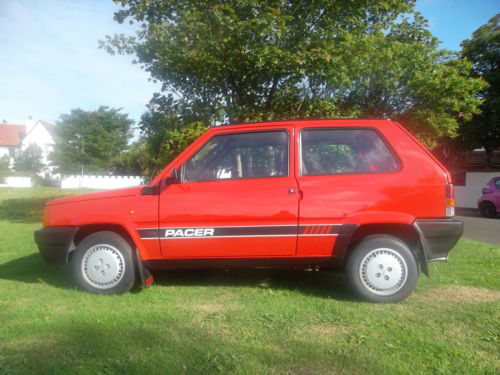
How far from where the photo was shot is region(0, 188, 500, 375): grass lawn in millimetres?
2654

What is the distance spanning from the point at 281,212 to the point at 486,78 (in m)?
24.3

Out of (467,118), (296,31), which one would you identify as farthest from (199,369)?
(467,118)

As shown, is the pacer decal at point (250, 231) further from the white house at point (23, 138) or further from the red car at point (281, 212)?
the white house at point (23, 138)

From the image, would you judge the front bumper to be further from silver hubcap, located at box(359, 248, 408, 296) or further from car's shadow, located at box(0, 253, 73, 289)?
silver hubcap, located at box(359, 248, 408, 296)

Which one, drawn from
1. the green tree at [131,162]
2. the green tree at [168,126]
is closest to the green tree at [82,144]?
the green tree at [131,162]

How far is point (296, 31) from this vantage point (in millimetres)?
8281

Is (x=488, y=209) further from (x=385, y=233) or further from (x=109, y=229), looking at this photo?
(x=109, y=229)

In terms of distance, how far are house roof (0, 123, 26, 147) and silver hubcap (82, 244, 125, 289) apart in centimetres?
6734

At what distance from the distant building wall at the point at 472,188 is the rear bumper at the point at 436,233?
19.8m

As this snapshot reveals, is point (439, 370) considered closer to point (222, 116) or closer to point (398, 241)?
point (398, 241)

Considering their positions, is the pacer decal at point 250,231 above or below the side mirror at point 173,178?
below

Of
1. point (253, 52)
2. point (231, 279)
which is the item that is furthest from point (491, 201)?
point (231, 279)

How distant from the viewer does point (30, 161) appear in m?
49.0

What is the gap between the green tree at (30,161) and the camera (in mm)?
49094
